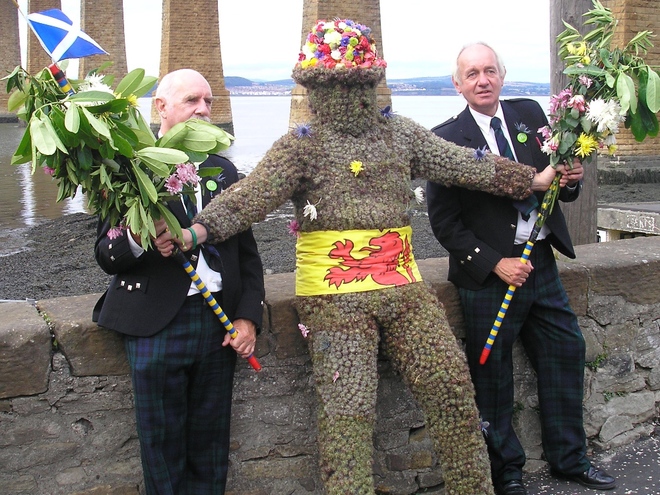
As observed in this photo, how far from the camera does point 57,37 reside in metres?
2.72

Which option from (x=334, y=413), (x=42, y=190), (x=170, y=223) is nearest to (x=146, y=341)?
(x=170, y=223)

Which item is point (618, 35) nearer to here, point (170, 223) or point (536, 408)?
point (536, 408)

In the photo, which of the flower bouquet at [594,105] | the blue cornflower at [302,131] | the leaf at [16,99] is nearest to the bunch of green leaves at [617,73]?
the flower bouquet at [594,105]

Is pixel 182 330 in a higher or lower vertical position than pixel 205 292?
lower

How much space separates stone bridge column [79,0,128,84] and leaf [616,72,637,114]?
45.5 m

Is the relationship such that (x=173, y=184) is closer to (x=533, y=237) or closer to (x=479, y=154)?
(x=479, y=154)

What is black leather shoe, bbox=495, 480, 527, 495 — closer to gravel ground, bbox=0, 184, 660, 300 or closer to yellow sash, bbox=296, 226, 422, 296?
yellow sash, bbox=296, 226, 422, 296

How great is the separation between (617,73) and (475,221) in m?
0.84

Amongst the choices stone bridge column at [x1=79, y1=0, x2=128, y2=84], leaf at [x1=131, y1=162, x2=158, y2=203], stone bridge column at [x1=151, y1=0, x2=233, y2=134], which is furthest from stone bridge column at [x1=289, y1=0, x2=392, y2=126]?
stone bridge column at [x1=79, y1=0, x2=128, y2=84]

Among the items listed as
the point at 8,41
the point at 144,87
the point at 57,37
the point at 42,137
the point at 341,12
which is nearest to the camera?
the point at 42,137

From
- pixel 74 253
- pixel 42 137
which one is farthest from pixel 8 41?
pixel 42 137

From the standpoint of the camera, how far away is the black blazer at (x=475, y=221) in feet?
11.6

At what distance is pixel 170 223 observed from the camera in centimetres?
279

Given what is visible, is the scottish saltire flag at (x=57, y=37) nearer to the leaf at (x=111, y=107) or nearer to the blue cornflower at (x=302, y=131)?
the leaf at (x=111, y=107)
